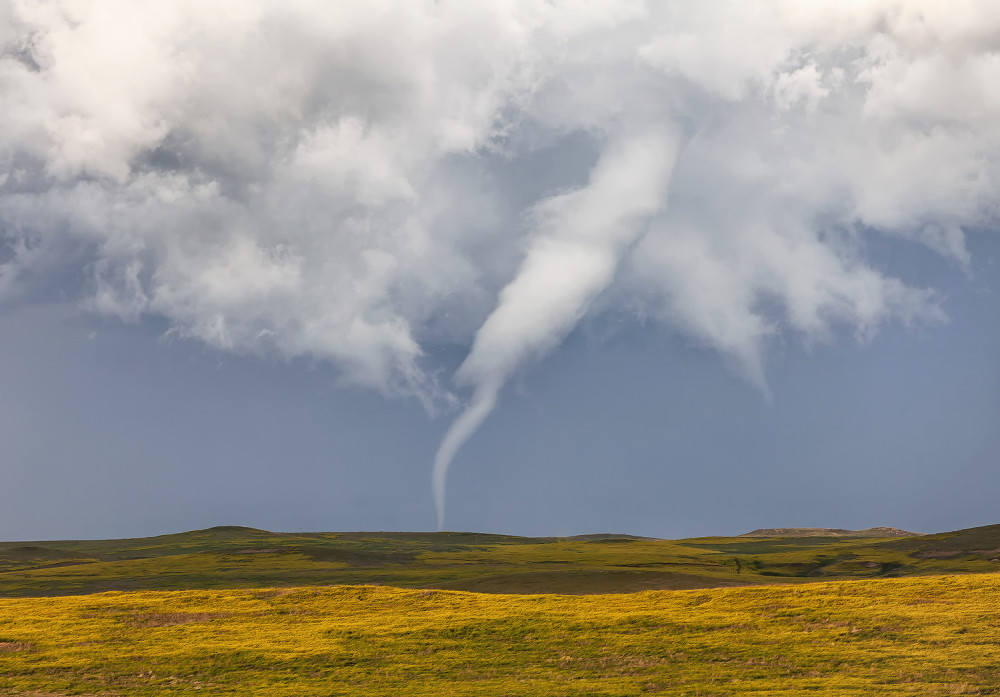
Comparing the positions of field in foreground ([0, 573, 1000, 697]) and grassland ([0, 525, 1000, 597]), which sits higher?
field in foreground ([0, 573, 1000, 697])

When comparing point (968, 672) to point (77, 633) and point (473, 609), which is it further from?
point (77, 633)

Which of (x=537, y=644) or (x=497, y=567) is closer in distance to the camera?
(x=537, y=644)

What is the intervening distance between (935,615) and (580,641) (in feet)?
64.1

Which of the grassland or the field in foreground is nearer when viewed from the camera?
the field in foreground

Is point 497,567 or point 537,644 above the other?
point 537,644

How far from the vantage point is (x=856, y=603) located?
50.2m

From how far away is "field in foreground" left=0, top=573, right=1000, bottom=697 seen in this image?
37625 millimetres

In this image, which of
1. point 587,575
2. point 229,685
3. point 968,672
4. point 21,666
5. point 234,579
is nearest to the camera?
point 968,672

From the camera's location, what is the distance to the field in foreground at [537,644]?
37625mm

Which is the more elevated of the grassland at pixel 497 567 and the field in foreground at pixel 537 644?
the field in foreground at pixel 537 644

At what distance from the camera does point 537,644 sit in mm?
45188

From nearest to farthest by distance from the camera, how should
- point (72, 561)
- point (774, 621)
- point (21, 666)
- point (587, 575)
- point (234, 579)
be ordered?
point (21, 666), point (774, 621), point (587, 575), point (234, 579), point (72, 561)

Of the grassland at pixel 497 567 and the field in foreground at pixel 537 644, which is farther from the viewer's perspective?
the grassland at pixel 497 567

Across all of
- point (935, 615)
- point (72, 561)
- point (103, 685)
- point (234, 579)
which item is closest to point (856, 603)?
point (935, 615)
